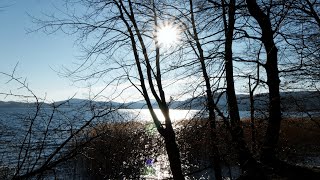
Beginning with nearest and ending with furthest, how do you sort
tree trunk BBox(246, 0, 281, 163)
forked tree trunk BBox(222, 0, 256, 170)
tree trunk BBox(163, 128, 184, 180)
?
forked tree trunk BBox(222, 0, 256, 170)
tree trunk BBox(246, 0, 281, 163)
tree trunk BBox(163, 128, 184, 180)

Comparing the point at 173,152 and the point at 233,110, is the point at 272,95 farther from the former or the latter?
the point at 173,152

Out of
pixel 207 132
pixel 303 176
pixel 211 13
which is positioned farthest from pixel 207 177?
pixel 211 13

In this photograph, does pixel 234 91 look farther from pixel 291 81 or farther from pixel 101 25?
pixel 101 25

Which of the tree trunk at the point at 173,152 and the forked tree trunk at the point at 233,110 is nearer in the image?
the forked tree trunk at the point at 233,110

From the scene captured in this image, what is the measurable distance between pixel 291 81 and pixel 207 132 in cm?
293

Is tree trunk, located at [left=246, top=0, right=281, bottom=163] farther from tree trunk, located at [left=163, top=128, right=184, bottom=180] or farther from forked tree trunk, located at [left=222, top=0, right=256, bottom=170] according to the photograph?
tree trunk, located at [left=163, top=128, right=184, bottom=180]

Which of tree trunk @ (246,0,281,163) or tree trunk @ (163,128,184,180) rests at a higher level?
tree trunk @ (246,0,281,163)

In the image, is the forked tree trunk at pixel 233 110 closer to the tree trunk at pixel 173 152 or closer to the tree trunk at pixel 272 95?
A: the tree trunk at pixel 272 95

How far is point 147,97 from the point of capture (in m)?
9.96

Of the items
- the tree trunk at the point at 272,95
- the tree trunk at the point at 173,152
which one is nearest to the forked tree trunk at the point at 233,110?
the tree trunk at the point at 272,95

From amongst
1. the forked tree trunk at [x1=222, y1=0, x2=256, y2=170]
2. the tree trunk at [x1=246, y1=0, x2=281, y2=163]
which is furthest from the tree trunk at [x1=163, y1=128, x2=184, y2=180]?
the tree trunk at [x1=246, y1=0, x2=281, y2=163]

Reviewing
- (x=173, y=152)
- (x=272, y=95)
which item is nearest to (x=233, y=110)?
(x=272, y=95)

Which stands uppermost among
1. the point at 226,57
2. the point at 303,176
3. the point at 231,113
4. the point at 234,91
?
the point at 226,57

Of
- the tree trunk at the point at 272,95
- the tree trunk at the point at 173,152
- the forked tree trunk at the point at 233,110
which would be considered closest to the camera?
the forked tree trunk at the point at 233,110
